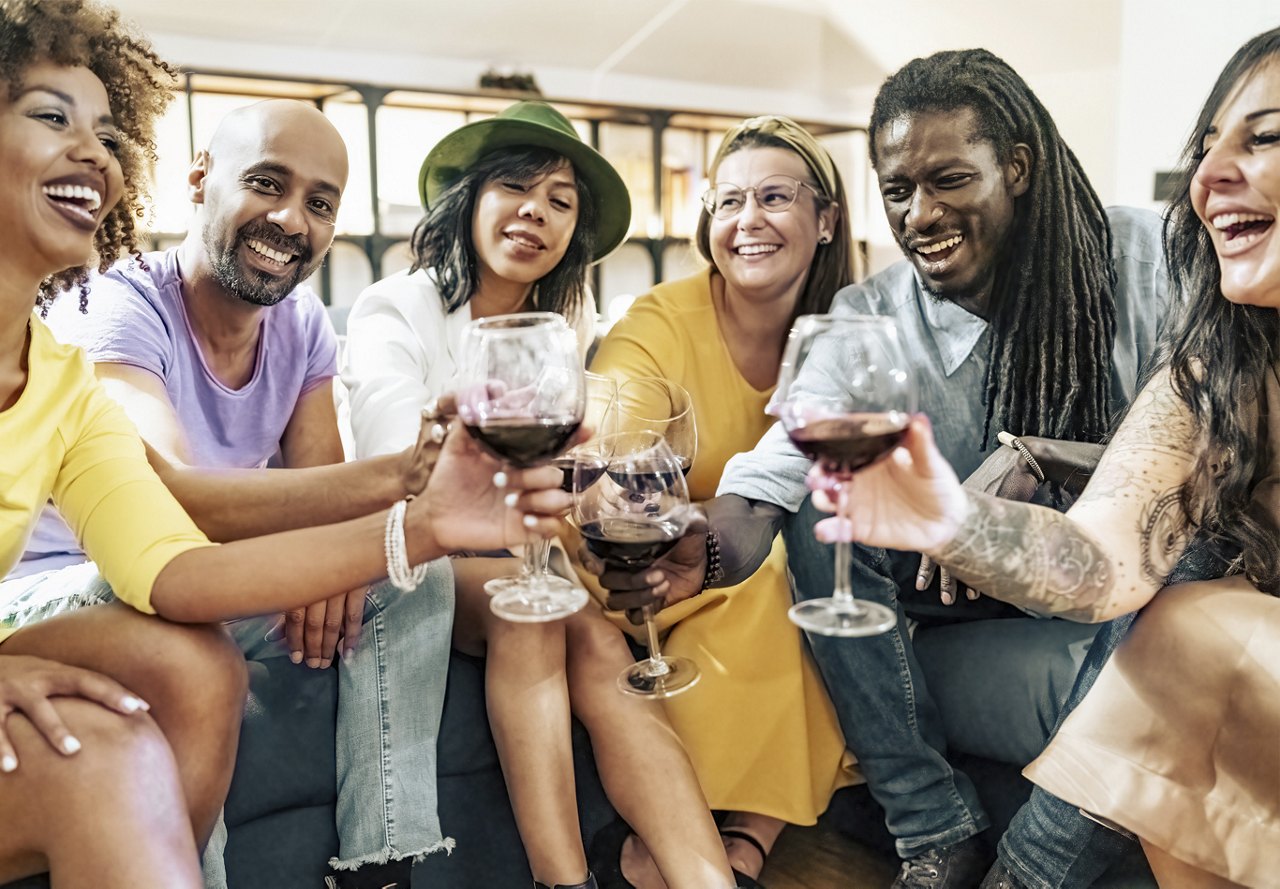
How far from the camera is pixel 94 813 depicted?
1.00 m

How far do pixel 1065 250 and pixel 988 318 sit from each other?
16 cm

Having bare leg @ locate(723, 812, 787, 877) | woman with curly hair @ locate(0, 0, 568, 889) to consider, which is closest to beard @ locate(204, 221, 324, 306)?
woman with curly hair @ locate(0, 0, 568, 889)

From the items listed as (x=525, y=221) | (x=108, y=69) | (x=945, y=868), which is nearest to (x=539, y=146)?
(x=525, y=221)

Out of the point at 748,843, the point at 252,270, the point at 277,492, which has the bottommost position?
the point at 748,843

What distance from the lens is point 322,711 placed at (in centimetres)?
151

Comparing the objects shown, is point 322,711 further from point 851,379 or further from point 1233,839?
point 1233,839

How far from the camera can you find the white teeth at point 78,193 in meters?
1.27

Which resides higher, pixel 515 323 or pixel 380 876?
pixel 515 323

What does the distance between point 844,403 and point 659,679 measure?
0.56m

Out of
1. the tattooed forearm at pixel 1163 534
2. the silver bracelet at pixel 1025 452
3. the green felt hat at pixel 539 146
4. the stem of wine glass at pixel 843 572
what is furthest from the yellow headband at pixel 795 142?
the stem of wine glass at pixel 843 572

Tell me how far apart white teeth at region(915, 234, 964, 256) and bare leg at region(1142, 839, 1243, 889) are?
943 mm

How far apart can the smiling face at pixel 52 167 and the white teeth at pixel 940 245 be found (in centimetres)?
117

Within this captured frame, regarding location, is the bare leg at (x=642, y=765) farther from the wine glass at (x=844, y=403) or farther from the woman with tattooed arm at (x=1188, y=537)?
the wine glass at (x=844, y=403)

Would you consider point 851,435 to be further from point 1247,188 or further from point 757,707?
point 757,707
